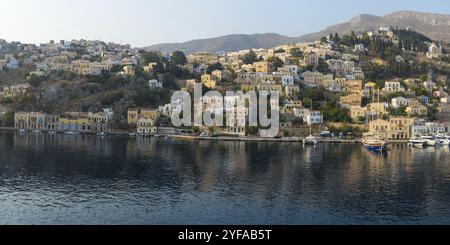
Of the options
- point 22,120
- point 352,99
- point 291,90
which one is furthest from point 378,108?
point 22,120

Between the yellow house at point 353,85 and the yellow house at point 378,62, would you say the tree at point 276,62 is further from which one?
the yellow house at point 378,62

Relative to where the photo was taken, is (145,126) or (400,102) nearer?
(145,126)

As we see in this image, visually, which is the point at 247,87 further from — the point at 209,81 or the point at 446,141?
the point at 446,141

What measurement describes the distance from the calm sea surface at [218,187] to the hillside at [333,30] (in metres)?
122

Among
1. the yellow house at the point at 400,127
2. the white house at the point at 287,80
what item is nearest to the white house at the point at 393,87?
the white house at the point at 287,80

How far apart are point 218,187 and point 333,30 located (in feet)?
490

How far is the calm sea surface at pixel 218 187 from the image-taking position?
1243cm

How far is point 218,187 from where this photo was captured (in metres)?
15.9

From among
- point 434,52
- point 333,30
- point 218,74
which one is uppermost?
point 333,30

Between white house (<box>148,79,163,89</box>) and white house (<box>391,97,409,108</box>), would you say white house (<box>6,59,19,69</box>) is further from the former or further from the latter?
white house (<box>391,97,409,108</box>)

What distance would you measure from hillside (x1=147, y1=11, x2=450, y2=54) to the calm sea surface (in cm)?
12184

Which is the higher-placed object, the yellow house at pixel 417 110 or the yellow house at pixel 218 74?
the yellow house at pixel 218 74

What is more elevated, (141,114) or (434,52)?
(434,52)
